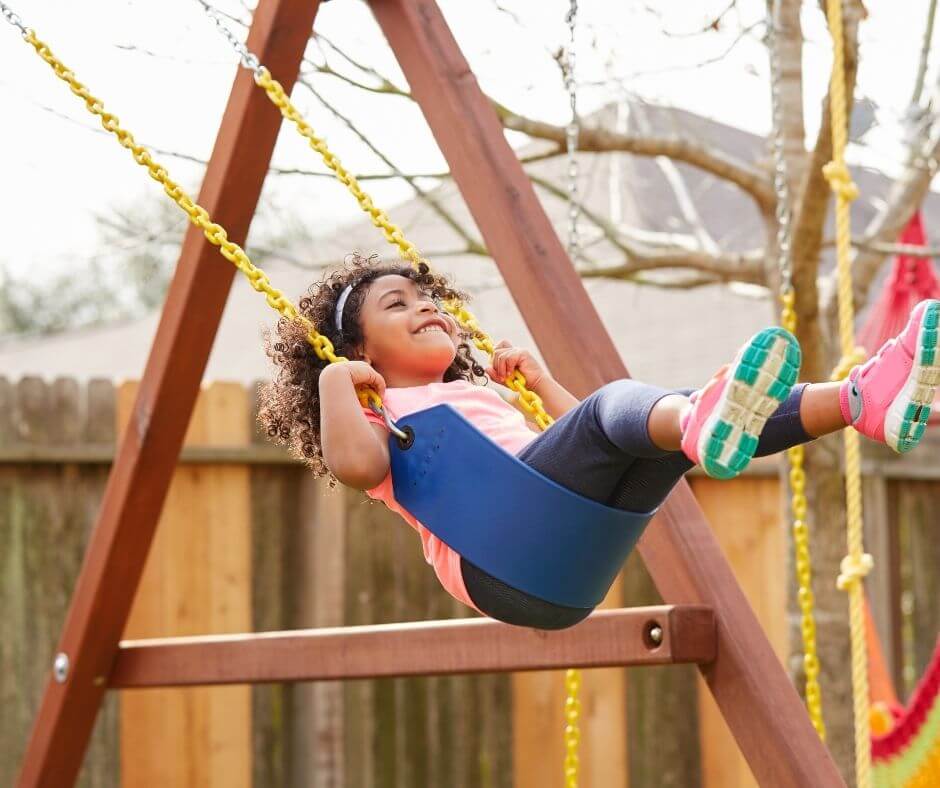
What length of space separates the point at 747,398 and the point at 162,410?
1.76 meters

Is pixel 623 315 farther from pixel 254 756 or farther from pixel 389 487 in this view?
pixel 389 487

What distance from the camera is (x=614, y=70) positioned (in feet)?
13.7

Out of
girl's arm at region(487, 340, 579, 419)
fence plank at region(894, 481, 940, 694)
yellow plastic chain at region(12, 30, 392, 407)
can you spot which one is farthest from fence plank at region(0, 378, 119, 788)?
fence plank at region(894, 481, 940, 694)

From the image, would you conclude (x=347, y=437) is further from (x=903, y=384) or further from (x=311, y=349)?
(x=903, y=384)

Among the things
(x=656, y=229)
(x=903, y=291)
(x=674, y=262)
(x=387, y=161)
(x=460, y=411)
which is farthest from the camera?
(x=656, y=229)

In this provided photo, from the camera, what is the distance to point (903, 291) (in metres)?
4.46

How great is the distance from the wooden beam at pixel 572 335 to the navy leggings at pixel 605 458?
30 centimetres

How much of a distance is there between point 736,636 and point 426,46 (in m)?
→ 1.25

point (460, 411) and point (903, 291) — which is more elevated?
point (903, 291)

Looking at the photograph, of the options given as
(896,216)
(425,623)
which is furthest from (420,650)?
(896,216)

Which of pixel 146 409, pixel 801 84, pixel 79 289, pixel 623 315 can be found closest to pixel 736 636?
pixel 146 409

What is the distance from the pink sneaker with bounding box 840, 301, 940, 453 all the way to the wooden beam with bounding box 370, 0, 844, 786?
654 millimetres

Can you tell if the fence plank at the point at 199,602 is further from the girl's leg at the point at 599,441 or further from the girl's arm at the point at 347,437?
the girl's leg at the point at 599,441

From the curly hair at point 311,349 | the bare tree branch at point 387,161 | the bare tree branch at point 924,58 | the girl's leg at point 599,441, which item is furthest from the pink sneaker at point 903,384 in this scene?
the bare tree branch at point 924,58
